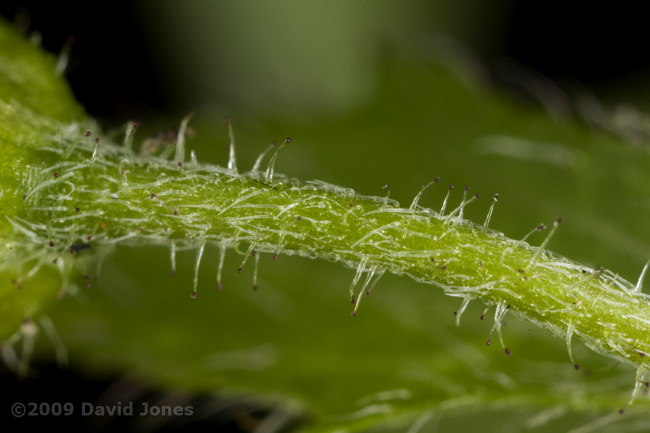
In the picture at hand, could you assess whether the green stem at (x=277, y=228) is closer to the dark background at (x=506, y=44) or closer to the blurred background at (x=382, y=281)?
the blurred background at (x=382, y=281)

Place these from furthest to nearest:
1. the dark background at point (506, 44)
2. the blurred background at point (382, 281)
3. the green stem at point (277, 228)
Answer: the dark background at point (506, 44) → the blurred background at point (382, 281) → the green stem at point (277, 228)


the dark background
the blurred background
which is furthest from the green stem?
the dark background

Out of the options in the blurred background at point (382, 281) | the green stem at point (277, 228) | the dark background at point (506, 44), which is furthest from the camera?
the dark background at point (506, 44)

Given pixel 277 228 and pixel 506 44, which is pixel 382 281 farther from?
pixel 506 44

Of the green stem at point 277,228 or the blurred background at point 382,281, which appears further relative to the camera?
the blurred background at point 382,281

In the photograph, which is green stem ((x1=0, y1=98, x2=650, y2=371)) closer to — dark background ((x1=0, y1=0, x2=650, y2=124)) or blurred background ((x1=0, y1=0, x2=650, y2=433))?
blurred background ((x1=0, y1=0, x2=650, y2=433))

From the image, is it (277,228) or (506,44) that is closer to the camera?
(277,228)

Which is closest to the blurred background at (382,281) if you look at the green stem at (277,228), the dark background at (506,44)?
the dark background at (506,44)

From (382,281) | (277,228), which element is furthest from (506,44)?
(277,228)

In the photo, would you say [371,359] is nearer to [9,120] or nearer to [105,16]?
[9,120]
